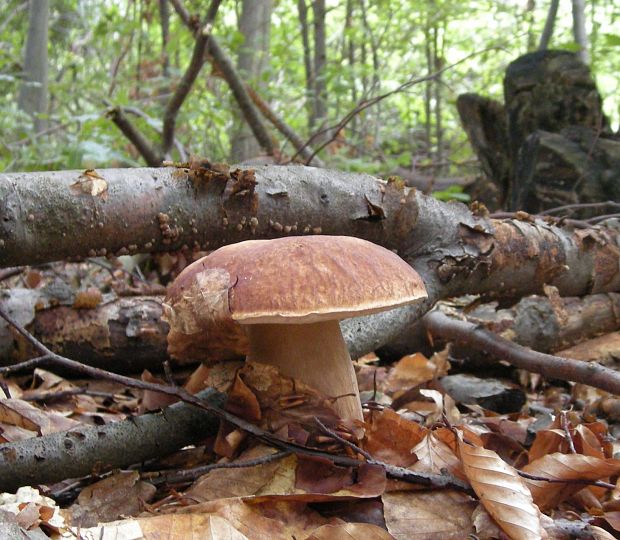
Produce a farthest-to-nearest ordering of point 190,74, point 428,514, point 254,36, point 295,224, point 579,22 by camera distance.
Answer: point 254,36 < point 579,22 < point 190,74 < point 295,224 < point 428,514

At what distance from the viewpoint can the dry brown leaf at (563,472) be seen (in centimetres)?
158

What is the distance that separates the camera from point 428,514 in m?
1.45

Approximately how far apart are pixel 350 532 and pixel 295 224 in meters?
1.44

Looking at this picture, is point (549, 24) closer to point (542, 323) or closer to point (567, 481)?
point (542, 323)

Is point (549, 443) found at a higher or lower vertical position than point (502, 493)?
lower

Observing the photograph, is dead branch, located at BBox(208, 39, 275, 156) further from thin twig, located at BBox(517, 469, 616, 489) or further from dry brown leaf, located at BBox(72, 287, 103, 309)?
thin twig, located at BBox(517, 469, 616, 489)

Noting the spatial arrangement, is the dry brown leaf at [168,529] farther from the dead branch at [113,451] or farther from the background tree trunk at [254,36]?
the background tree trunk at [254,36]

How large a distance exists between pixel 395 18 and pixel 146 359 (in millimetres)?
8986

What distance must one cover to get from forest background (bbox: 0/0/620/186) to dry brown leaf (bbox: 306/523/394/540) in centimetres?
257

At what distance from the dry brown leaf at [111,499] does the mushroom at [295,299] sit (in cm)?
45

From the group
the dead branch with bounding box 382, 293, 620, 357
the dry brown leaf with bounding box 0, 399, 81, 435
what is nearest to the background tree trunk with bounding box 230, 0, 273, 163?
the dead branch with bounding box 382, 293, 620, 357

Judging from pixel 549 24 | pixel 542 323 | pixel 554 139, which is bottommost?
pixel 542 323

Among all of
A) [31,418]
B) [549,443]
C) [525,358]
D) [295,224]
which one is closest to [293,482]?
[549,443]

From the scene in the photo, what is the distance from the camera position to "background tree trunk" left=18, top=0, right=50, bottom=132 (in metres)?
8.64
